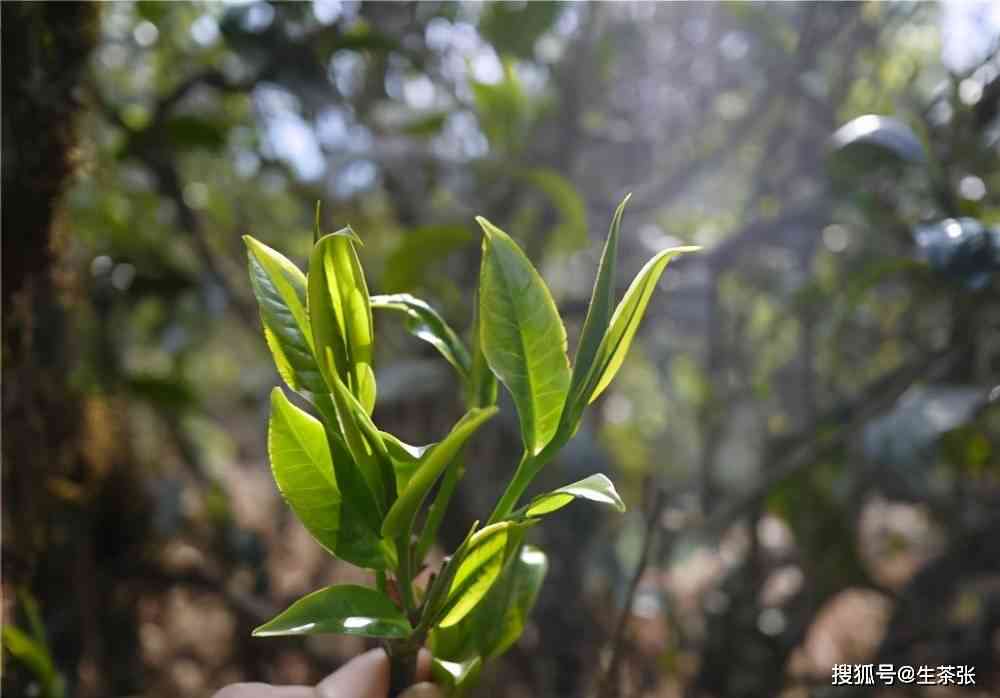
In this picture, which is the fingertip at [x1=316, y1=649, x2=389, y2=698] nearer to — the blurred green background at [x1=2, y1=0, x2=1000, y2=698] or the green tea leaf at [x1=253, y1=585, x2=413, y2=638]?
the green tea leaf at [x1=253, y1=585, x2=413, y2=638]

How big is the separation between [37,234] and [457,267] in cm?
68

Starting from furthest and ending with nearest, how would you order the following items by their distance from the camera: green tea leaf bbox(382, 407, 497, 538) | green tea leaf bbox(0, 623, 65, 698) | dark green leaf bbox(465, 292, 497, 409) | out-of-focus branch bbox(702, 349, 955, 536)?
out-of-focus branch bbox(702, 349, 955, 536)
green tea leaf bbox(0, 623, 65, 698)
dark green leaf bbox(465, 292, 497, 409)
green tea leaf bbox(382, 407, 497, 538)

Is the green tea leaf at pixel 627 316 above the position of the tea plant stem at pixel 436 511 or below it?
above

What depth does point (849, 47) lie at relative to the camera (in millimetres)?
1618

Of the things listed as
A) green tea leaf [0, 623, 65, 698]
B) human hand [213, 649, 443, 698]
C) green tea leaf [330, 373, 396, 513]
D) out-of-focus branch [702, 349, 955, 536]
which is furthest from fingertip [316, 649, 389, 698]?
out-of-focus branch [702, 349, 955, 536]

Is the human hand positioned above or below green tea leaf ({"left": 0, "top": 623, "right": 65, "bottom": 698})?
above

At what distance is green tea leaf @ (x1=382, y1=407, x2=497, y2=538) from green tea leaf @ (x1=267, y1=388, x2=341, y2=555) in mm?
33

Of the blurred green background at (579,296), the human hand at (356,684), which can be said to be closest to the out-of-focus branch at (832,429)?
the blurred green background at (579,296)

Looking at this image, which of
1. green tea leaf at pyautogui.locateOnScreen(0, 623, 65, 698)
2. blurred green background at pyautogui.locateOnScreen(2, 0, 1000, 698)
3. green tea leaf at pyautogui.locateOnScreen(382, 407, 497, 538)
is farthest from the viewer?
blurred green background at pyautogui.locateOnScreen(2, 0, 1000, 698)

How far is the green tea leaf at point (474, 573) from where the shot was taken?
0.42 m

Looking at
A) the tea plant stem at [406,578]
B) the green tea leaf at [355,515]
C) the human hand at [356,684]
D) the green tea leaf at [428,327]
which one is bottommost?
the human hand at [356,684]

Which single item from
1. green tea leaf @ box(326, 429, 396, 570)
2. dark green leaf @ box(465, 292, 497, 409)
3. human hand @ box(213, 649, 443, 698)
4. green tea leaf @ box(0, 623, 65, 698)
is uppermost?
dark green leaf @ box(465, 292, 497, 409)

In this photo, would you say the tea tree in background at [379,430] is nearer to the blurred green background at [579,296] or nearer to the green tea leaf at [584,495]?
the green tea leaf at [584,495]

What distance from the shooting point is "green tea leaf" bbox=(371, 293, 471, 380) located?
1.54 ft
